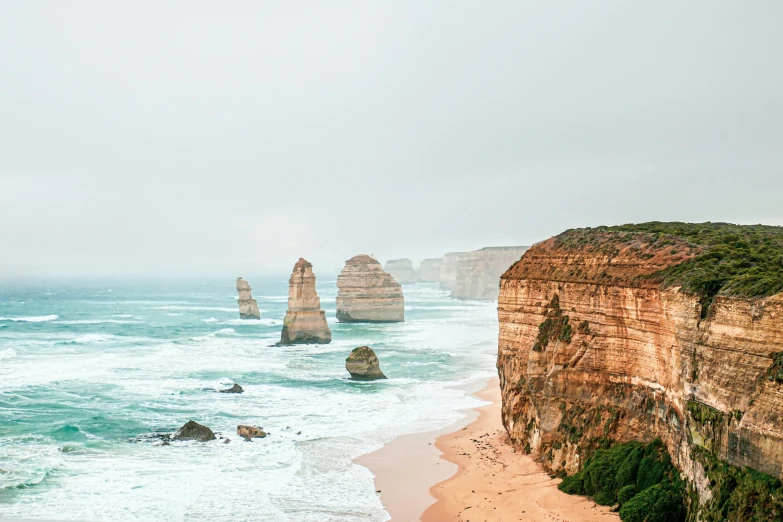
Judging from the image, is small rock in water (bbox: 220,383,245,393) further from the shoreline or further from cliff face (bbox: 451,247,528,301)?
cliff face (bbox: 451,247,528,301)

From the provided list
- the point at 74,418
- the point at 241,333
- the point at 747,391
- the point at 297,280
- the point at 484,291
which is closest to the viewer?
the point at 747,391

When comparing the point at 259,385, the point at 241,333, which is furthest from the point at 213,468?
the point at 241,333

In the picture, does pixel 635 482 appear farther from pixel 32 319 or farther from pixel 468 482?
pixel 32 319

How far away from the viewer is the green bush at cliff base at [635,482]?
697 inches

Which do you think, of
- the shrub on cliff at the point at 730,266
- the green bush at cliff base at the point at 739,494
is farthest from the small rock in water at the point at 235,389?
the green bush at cliff base at the point at 739,494

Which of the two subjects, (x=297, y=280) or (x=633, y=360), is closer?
(x=633, y=360)

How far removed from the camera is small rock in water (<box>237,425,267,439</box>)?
3139cm

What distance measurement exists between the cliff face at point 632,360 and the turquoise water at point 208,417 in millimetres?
7023

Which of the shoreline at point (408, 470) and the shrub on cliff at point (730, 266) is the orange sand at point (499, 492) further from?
the shrub on cliff at point (730, 266)

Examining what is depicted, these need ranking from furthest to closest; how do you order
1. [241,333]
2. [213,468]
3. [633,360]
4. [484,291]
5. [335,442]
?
[484,291] → [241,333] → [335,442] → [213,468] → [633,360]

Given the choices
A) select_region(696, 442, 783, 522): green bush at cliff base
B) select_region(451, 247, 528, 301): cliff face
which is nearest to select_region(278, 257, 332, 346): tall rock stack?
select_region(696, 442, 783, 522): green bush at cliff base

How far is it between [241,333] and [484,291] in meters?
82.2

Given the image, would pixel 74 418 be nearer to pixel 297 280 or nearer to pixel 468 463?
pixel 468 463

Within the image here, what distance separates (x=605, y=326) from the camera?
72.5 ft
